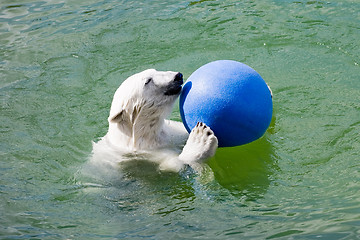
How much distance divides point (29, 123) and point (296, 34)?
179 inches

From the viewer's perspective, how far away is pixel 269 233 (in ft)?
15.1

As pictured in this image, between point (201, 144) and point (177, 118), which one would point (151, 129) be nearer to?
point (201, 144)

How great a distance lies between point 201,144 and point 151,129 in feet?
2.53

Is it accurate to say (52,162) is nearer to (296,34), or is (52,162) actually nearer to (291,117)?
(291,117)

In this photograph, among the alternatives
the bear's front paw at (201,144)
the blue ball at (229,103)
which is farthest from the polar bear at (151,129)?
the blue ball at (229,103)

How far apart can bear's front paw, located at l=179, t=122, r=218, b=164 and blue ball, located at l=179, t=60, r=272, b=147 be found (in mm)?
113

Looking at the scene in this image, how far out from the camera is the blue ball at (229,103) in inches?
208

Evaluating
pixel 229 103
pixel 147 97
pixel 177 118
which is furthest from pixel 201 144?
pixel 177 118

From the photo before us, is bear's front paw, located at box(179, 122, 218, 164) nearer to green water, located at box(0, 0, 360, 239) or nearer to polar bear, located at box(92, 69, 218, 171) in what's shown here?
polar bear, located at box(92, 69, 218, 171)

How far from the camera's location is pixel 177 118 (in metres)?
7.30

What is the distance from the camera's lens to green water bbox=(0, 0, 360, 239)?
5.06 m

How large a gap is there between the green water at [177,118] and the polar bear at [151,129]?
0.20m

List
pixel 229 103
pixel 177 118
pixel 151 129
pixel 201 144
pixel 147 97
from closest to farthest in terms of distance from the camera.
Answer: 1. pixel 229 103
2. pixel 201 144
3. pixel 147 97
4. pixel 151 129
5. pixel 177 118

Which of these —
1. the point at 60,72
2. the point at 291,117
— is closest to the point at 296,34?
the point at 291,117
